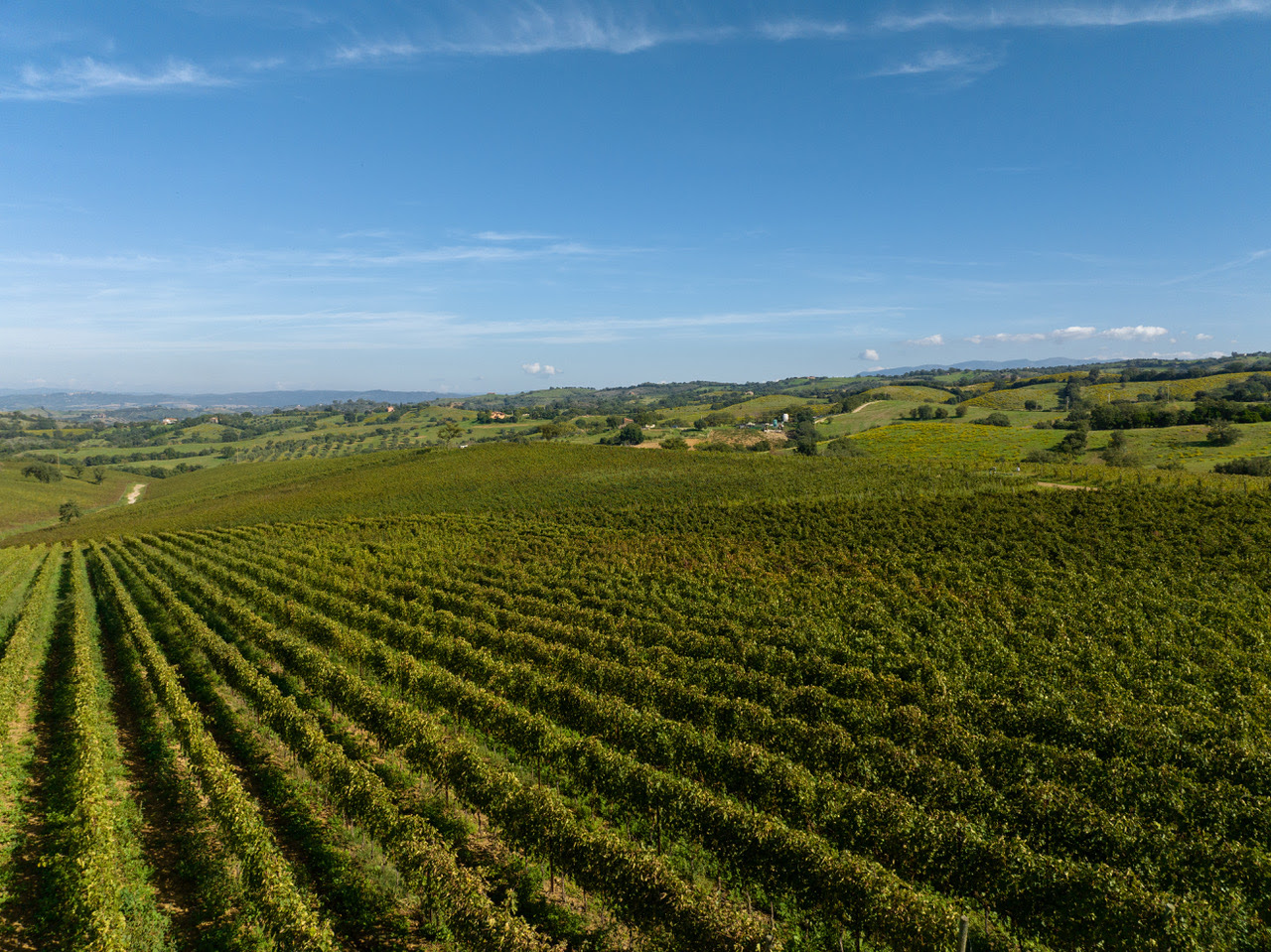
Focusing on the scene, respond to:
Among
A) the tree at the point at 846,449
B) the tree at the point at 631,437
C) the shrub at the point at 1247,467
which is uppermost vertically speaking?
the tree at the point at 631,437

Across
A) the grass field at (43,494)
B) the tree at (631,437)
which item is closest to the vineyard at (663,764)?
the grass field at (43,494)

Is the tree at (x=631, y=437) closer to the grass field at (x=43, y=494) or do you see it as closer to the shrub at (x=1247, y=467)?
the shrub at (x=1247, y=467)

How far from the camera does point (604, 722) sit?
1891 centimetres

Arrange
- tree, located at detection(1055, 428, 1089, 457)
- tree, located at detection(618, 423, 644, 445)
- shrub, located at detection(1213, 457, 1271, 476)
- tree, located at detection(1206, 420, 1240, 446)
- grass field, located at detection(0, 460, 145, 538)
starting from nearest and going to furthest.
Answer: shrub, located at detection(1213, 457, 1271, 476) < tree, located at detection(1206, 420, 1240, 446) < tree, located at detection(1055, 428, 1089, 457) < grass field, located at detection(0, 460, 145, 538) < tree, located at detection(618, 423, 644, 445)

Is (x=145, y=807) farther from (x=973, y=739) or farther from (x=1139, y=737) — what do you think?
(x=1139, y=737)

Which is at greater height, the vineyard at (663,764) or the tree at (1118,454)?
the tree at (1118,454)

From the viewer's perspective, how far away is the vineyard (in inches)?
451

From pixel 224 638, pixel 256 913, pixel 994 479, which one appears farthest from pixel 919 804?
pixel 994 479

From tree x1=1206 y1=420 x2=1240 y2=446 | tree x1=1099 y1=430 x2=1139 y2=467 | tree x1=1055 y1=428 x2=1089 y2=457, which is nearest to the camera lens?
tree x1=1099 y1=430 x2=1139 y2=467

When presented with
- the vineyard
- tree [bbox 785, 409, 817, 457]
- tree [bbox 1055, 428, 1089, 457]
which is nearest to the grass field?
the vineyard

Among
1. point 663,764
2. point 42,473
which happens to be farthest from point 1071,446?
point 42,473

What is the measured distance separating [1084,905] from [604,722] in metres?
12.8

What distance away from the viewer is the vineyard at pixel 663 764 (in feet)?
37.6

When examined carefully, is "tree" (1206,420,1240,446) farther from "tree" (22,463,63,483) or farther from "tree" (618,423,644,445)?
"tree" (22,463,63,483)
